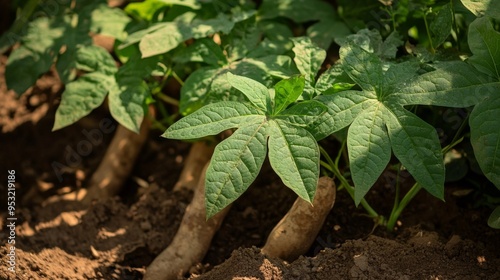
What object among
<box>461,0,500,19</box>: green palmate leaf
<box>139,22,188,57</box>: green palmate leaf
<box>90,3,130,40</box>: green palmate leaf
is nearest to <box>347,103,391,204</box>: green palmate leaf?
<box>461,0,500,19</box>: green palmate leaf

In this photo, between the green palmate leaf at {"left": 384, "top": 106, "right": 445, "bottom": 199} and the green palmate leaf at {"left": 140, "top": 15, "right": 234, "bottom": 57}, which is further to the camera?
the green palmate leaf at {"left": 140, "top": 15, "right": 234, "bottom": 57}

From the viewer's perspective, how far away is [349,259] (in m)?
1.72

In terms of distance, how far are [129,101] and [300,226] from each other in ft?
2.35

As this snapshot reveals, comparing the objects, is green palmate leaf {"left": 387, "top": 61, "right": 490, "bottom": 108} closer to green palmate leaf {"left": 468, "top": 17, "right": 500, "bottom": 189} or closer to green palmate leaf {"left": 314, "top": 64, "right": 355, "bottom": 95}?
green palmate leaf {"left": 468, "top": 17, "right": 500, "bottom": 189}

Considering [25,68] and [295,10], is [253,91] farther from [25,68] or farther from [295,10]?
[25,68]

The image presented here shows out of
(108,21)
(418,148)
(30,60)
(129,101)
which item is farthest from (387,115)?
(30,60)

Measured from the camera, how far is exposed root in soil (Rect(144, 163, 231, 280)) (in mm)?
1928

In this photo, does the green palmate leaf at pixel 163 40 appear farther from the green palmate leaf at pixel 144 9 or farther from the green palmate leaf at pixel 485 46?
the green palmate leaf at pixel 485 46

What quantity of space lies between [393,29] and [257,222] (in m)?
0.79

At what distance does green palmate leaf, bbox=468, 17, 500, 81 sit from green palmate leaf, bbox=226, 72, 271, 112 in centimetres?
55

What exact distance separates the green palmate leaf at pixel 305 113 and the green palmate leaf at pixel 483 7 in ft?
1.67

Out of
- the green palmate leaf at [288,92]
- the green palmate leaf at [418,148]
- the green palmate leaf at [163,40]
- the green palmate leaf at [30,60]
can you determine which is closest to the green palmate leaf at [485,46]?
the green palmate leaf at [418,148]

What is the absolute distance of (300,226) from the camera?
183 cm

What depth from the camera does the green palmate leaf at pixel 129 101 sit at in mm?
2035
